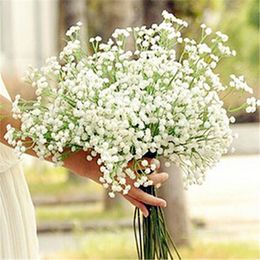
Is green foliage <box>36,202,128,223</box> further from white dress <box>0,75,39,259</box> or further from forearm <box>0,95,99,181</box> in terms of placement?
forearm <box>0,95,99,181</box>

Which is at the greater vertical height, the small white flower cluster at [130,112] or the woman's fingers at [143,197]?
the small white flower cluster at [130,112]

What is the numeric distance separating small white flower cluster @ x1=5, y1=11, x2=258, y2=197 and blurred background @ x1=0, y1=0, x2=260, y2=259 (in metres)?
0.27

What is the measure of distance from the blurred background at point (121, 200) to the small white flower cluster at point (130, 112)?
10.5 inches

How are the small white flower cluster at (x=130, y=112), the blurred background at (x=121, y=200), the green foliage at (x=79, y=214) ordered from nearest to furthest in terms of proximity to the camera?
1. the small white flower cluster at (x=130, y=112)
2. the blurred background at (x=121, y=200)
3. the green foliage at (x=79, y=214)

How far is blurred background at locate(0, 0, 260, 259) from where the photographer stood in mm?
8867

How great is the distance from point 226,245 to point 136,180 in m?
5.66

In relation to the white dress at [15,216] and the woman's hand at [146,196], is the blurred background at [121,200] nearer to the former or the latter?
the white dress at [15,216]

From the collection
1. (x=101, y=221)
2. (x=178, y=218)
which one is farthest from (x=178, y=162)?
(x=101, y=221)

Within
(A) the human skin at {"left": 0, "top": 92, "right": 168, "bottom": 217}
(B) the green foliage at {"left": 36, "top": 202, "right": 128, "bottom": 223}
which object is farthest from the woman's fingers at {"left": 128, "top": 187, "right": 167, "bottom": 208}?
(B) the green foliage at {"left": 36, "top": 202, "right": 128, "bottom": 223}

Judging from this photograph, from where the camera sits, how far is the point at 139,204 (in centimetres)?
361

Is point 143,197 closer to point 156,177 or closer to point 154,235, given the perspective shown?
point 156,177

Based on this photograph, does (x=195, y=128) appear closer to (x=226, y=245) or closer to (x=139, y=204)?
(x=139, y=204)

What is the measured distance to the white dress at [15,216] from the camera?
378cm

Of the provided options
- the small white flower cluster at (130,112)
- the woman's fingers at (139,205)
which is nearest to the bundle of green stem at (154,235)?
the woman's fingers at (139,205)
